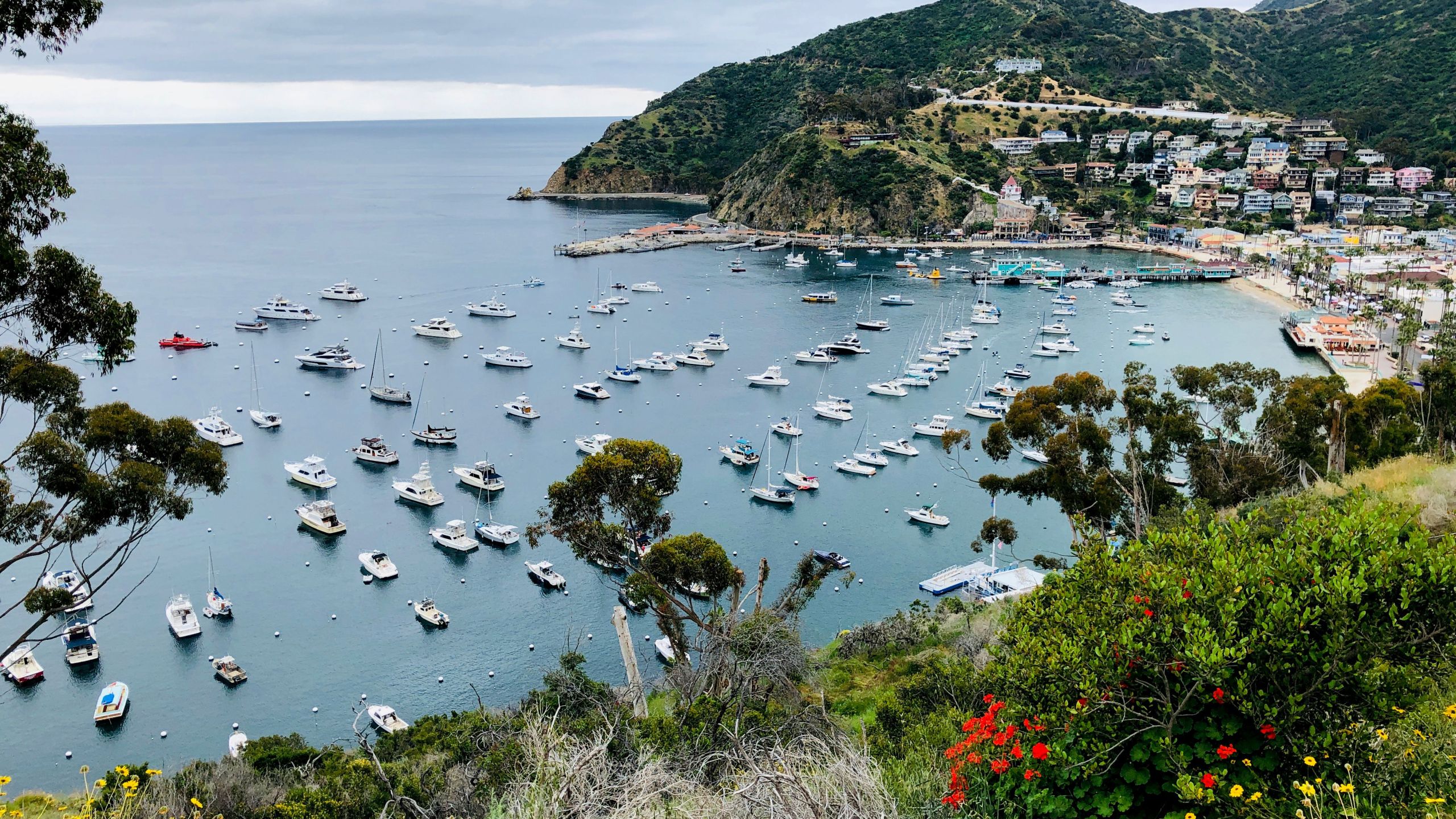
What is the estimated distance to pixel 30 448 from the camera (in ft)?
38.5

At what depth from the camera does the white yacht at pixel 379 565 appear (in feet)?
98.6

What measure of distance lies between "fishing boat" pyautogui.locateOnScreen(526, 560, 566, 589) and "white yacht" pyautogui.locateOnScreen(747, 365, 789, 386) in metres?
23.8

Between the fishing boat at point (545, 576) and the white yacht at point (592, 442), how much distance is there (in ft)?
35.1

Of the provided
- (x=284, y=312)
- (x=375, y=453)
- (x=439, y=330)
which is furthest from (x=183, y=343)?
(x=375, y=453)

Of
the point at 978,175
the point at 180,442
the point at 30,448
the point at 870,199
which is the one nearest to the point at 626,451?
the point at 180,442

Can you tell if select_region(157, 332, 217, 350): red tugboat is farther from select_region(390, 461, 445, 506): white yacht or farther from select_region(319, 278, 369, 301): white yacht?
select_region(390, 461, 445, 506): white yacht

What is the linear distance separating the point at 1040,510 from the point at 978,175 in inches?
3408

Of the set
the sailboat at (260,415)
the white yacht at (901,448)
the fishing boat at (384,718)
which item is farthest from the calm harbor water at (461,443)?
the fishing boat at (384,718)

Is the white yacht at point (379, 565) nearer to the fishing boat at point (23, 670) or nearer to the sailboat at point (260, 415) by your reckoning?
the fishing boat at point (23, 670)

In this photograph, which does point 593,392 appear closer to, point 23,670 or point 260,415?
point 260,415

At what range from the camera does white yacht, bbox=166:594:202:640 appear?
26.8 m

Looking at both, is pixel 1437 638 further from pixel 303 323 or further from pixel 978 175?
pixel 978 175

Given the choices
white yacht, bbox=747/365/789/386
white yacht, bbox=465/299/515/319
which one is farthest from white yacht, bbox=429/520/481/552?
white yacht, bbox=465/299/515/319

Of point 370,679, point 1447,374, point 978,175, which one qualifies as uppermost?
point 978,175
